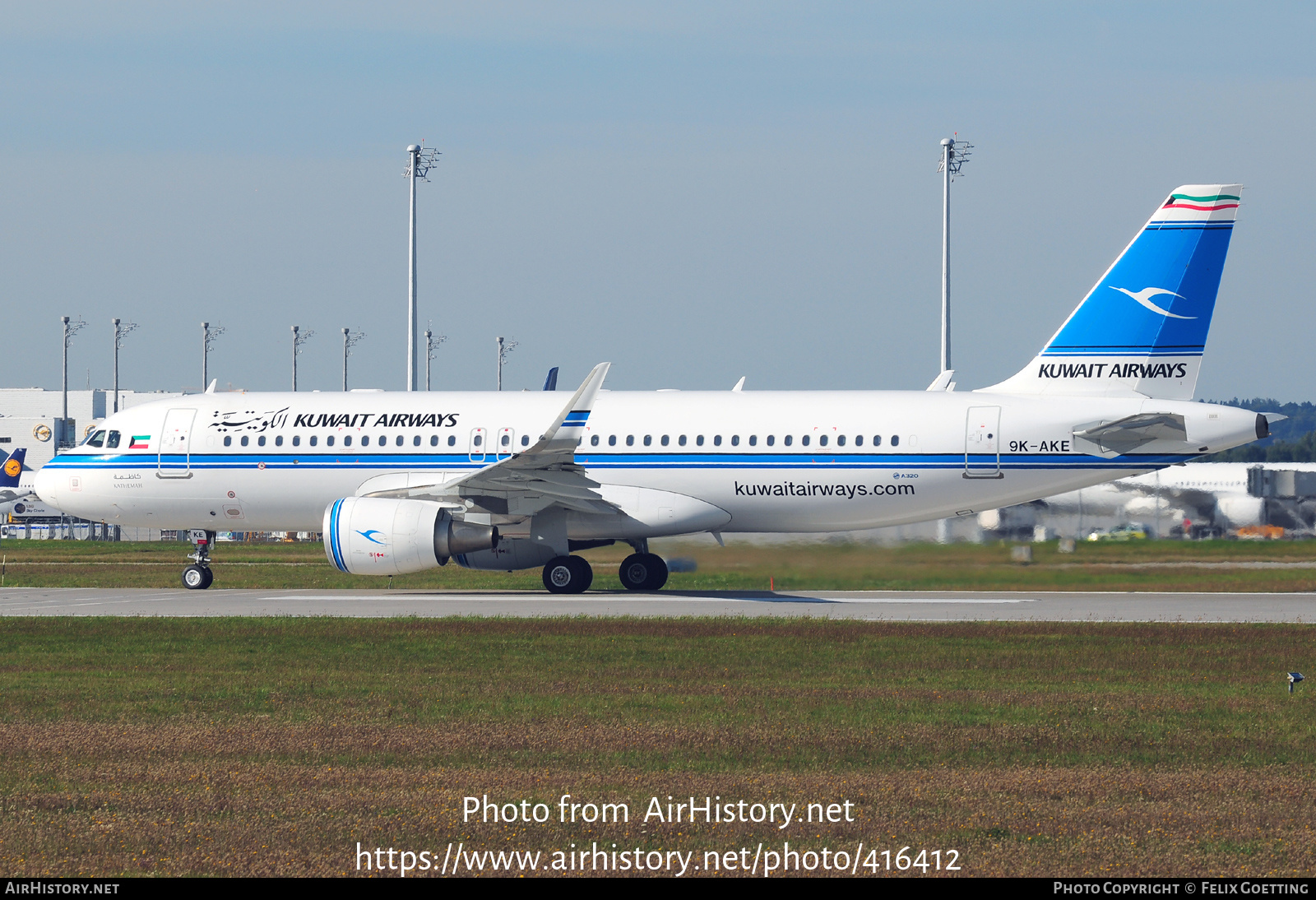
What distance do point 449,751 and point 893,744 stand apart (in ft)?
11.5

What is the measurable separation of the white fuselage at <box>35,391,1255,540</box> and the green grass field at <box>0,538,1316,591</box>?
80cm

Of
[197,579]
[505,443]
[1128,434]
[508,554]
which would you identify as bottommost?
[197,579]

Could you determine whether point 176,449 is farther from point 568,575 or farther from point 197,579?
point 568,575

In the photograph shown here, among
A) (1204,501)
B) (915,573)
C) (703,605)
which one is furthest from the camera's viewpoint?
(1204,501)

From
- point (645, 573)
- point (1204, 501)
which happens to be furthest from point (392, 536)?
point (1204, 501)

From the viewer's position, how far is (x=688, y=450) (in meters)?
28.7

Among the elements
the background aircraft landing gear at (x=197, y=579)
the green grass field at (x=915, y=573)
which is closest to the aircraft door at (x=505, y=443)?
the green grass field at (x=915, y=573)

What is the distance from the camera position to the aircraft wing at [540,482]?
2611 cm

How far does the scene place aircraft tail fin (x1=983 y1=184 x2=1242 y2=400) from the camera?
27.4 meters

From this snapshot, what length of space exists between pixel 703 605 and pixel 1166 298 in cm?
1043

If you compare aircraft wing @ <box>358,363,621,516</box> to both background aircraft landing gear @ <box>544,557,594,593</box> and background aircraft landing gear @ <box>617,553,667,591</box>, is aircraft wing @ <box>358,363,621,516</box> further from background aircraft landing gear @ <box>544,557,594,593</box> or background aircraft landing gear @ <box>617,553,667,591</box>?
background aircraft landing gear @ <box>617,553,667,591</box>

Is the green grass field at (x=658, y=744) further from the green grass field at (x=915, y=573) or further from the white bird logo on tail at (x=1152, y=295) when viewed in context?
the white bird logo on tail at (x=1152, y=295)

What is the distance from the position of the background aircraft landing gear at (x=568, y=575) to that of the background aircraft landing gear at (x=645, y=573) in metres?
1.57
